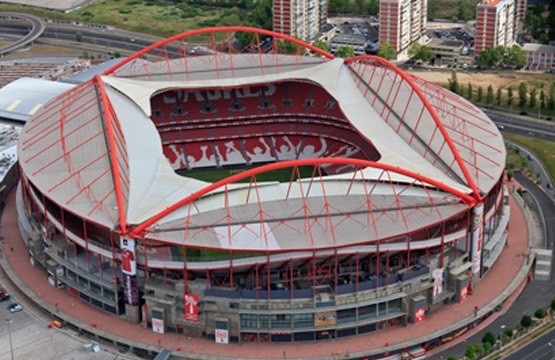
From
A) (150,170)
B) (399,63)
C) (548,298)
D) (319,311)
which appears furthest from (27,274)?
(399,63)

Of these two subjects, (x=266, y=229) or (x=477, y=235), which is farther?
(x=477, y=235)

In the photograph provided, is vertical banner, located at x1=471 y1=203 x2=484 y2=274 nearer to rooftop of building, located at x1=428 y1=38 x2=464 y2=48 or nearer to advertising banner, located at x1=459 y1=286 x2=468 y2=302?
advertising banner, located at x1=459 y1=286 x2=468 y2=302

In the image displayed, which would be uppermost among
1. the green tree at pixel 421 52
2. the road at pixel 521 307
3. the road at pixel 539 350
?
the green tree at pixel 421 52

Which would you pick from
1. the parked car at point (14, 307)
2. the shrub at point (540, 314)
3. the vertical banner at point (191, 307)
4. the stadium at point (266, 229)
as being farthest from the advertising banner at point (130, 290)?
the shrub at point (540, 314)

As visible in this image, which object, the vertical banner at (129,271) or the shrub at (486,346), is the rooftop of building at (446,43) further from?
the vertical banner at (129,271)

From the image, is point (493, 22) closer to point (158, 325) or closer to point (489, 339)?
point (489, 339)

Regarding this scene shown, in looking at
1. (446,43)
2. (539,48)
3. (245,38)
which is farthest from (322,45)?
(539,48)
